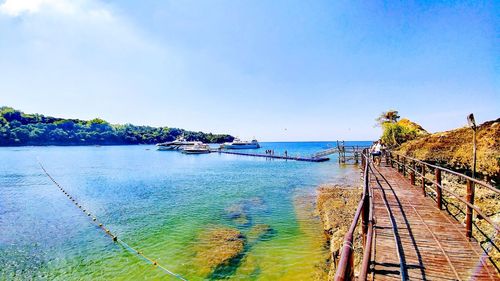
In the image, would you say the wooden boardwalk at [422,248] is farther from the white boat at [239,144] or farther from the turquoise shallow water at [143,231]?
the white boat at [239,144]

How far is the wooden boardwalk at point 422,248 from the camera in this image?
3988mm

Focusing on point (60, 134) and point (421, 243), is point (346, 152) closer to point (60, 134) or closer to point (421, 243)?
point (421, 243)

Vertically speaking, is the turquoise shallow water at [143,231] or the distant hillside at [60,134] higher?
the distant hillside at [60,134]

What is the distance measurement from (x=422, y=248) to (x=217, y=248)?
751 centimetres

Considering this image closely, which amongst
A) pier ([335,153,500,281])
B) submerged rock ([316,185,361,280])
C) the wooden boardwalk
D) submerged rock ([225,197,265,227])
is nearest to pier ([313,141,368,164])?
submerged rock ([316,185,361,280])

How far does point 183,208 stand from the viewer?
1661 cm

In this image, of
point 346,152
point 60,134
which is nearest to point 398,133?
point 346,152

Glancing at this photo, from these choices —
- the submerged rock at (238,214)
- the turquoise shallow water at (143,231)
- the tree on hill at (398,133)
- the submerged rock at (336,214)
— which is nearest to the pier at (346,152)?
the tree on hill at (398,133)

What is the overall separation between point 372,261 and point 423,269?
770mm

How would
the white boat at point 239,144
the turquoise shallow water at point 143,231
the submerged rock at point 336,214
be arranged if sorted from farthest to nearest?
1. the white boat at point 239,144
2. the submerged rock at point 336,214
3. the turquoise shallow water at point 143,231

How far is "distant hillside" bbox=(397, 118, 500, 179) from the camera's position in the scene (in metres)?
12.6

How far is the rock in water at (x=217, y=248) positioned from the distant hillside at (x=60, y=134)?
144359 millimetres

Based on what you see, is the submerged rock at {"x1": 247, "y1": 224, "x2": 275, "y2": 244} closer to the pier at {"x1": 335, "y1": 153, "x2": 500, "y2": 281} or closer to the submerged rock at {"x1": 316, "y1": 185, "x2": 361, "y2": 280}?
the submerged rock at {"x1": 316, "y1": 185, "x2": 361, "y2": 280}

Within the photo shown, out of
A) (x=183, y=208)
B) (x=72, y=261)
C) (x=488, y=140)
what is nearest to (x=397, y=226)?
(x=72, y=261)
